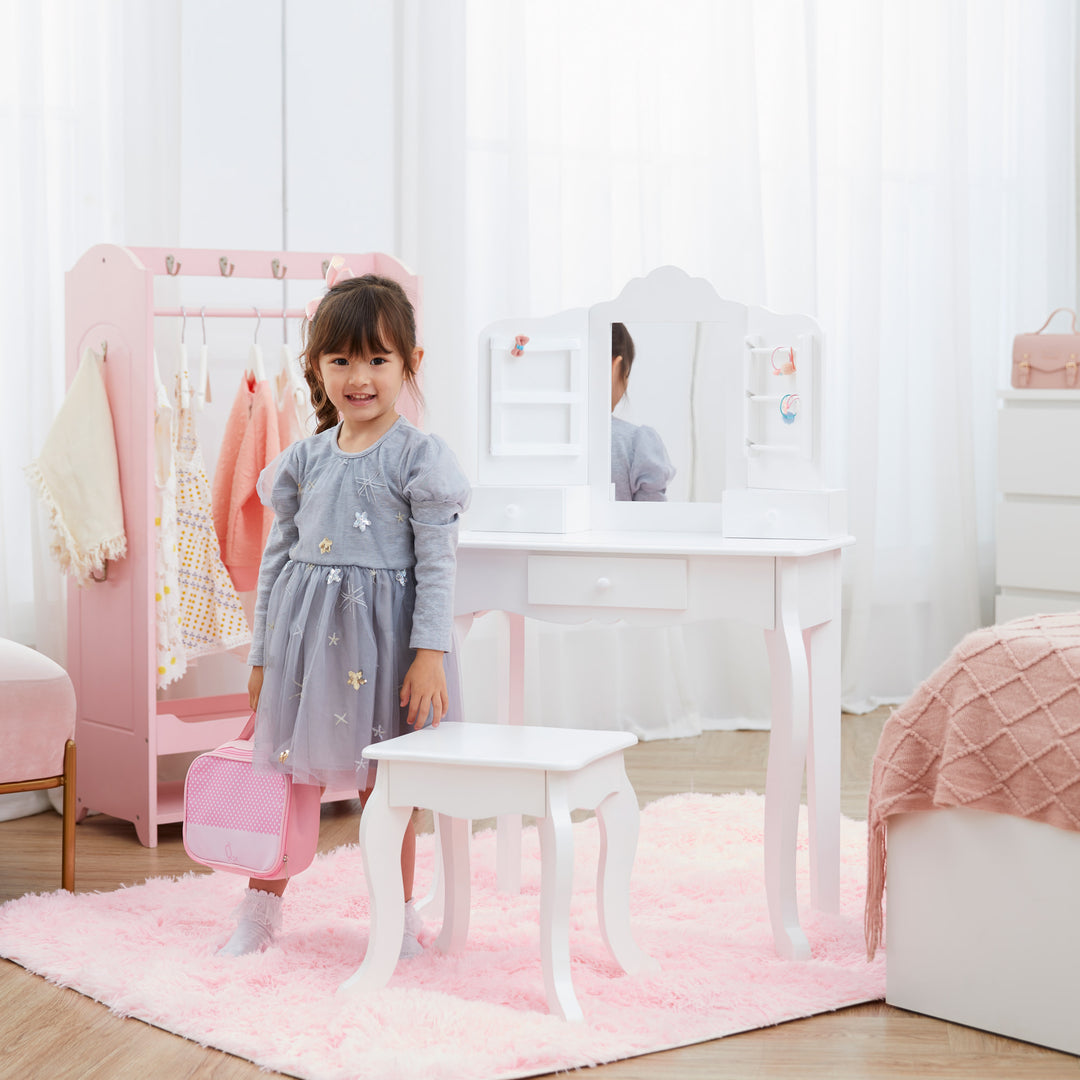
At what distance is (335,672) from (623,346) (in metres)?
0.93

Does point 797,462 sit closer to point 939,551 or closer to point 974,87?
point 939,551

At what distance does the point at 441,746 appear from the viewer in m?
2.07

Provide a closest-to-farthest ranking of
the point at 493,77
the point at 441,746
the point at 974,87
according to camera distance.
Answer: the point at 441,746, the point at 493,77, the point at 974,87

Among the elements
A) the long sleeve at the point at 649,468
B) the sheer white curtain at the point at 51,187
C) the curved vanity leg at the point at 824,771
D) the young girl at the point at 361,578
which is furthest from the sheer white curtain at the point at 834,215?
the young girl at the point at 361,578

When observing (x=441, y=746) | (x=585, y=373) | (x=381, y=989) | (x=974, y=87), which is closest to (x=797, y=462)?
(x=585, y=373)

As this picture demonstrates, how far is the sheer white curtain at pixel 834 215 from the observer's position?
3908 mm

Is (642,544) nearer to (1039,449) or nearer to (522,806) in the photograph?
(522,806)

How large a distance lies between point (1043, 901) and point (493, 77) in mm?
2690

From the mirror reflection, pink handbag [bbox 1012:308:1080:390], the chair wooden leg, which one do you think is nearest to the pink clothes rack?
the chair wooden leg

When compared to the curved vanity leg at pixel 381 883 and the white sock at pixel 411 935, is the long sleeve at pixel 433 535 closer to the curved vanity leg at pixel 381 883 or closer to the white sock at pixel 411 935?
the curved vanity leg at pixel 381 883

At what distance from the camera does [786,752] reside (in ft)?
7.75

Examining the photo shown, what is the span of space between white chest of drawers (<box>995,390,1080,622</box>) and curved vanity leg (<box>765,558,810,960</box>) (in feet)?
6.94

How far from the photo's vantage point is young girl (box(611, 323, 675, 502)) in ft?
9.04

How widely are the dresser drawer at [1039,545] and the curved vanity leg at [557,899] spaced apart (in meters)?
2.71
